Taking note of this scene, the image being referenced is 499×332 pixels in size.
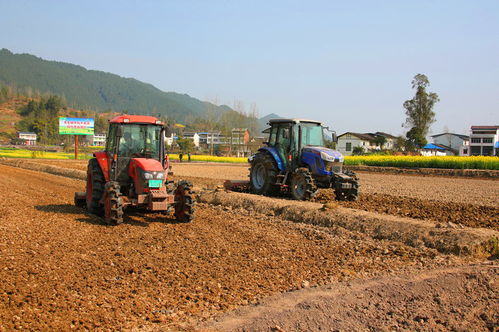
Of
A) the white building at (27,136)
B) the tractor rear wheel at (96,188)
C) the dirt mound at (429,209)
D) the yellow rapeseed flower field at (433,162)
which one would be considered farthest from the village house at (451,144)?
the white building at (27,136)

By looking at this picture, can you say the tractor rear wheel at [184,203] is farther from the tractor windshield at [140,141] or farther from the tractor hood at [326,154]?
the tractor hood at [326,154]

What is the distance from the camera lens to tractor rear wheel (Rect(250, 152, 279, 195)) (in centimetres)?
1505

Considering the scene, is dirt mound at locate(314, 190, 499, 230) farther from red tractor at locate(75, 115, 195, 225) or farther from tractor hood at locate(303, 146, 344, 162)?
red tractor at locate(75, 115, 195, 225)

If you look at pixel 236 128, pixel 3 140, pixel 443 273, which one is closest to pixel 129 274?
pixel 443 273

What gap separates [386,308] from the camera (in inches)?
207

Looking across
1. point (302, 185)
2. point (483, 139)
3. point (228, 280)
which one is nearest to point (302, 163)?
point (302, 185)

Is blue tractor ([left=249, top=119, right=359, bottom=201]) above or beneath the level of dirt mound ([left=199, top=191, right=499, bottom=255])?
above

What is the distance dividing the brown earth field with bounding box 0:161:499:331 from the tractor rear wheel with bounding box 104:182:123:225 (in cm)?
21

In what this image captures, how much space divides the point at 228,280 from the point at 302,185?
788 cm

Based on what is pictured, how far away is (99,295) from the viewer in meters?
5.74

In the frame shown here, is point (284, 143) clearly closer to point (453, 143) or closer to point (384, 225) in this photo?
point (384, 225)

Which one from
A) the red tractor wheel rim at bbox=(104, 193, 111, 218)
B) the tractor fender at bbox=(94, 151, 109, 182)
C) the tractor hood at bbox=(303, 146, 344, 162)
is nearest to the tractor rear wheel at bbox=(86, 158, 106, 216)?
the tractor fender at bbox=(94, 151, 109, 182)

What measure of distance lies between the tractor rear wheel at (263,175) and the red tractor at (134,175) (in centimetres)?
455

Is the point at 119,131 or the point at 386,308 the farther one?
the point at 119,131
